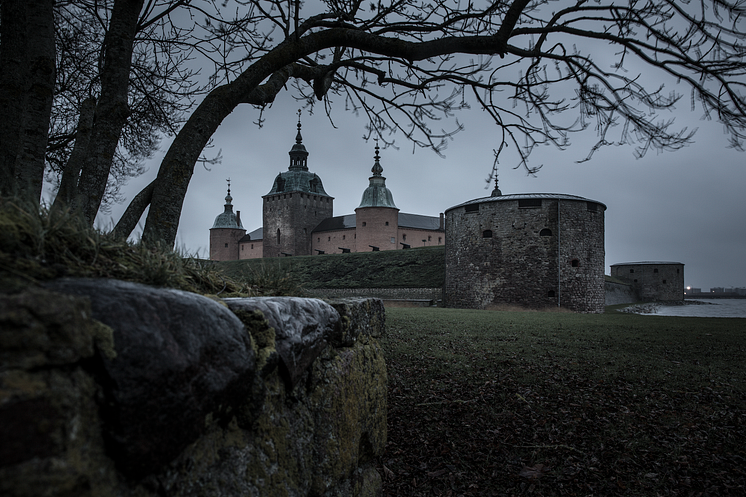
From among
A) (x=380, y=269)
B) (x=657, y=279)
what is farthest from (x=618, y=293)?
(x=380, y=269)

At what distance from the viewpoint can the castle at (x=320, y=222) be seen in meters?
52.4

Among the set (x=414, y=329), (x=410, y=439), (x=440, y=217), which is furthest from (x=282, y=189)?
(x=410, y=439)

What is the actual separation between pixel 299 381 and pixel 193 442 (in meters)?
0.82

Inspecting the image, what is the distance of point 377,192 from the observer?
174 feet

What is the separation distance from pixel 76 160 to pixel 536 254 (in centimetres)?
2218

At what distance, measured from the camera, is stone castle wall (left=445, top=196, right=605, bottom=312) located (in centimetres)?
2342

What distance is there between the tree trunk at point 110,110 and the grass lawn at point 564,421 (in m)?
3.81

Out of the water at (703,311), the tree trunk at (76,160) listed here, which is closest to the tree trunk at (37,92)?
the tree trunk at (76,160)

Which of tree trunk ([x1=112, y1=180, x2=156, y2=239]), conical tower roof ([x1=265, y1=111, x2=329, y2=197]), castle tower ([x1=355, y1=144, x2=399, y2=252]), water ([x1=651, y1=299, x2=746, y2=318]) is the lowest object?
water ([x1=651, y1=299, x2=746, y2=318])

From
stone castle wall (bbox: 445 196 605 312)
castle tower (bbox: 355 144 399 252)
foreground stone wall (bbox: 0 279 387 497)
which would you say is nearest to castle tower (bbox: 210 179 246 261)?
castle tower (bbox: 355 144 399 252)

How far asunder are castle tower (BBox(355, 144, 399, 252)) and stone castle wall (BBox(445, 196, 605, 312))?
2716 cm

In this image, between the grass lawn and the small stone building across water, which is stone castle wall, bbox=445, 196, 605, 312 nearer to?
the grass lawn

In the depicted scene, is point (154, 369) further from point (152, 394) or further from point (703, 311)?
point (703, 311)

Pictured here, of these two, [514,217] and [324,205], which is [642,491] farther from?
[324,205]
